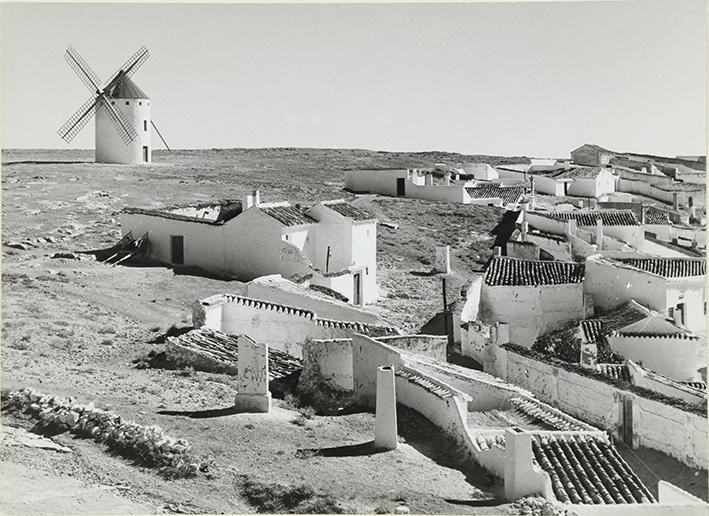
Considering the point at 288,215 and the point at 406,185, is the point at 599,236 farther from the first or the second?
the point at 406,185

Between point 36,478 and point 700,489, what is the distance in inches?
365

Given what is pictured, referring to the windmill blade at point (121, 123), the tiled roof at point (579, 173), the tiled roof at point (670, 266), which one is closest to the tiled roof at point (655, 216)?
the tiled roof at point (579, 173)

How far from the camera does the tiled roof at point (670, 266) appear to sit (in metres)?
24.3

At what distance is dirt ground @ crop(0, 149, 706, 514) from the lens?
10859mm

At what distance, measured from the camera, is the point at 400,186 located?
146 ft

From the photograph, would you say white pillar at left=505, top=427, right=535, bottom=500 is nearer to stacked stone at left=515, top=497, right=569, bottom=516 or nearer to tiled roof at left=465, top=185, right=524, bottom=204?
stacked stone at left=515, top=497, right=569, bottom=516

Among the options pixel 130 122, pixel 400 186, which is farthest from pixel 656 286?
pixel 130 122

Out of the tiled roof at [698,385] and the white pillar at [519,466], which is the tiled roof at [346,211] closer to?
the tiled roof at [698,385]

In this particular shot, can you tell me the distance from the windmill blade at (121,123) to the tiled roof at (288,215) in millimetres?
15534

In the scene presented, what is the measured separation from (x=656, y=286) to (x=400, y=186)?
72.1 feet

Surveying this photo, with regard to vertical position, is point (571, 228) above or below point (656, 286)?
above

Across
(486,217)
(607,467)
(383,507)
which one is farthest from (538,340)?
(486,217)

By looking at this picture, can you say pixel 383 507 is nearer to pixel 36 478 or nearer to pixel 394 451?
pixel 394 451

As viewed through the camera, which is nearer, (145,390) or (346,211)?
(145,390)
